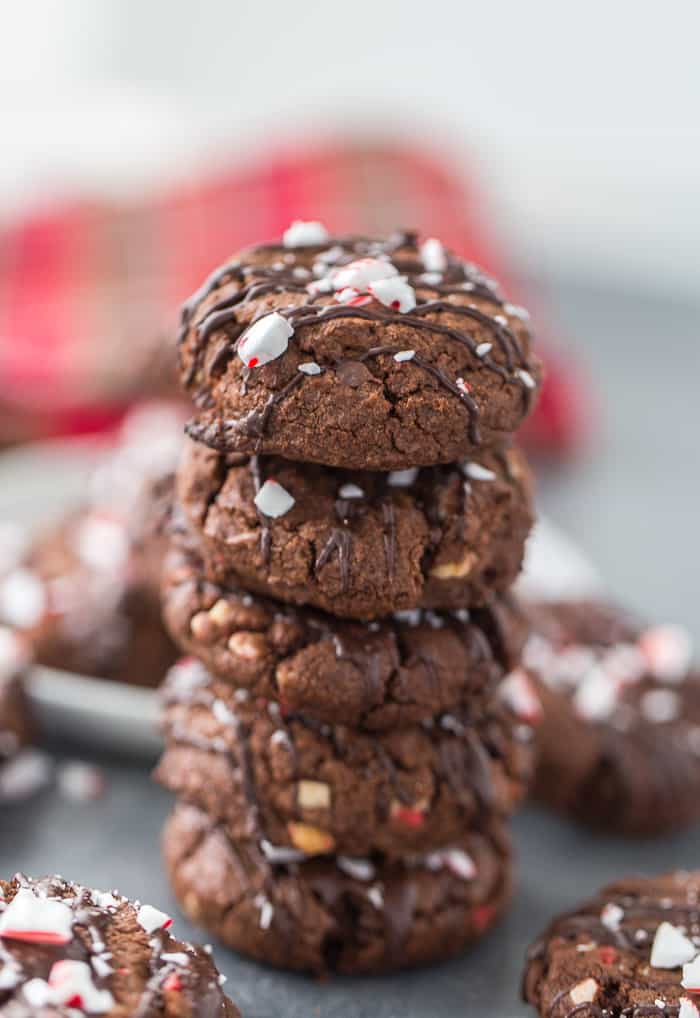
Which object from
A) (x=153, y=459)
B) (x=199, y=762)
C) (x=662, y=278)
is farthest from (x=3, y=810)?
(x=662, y=278)

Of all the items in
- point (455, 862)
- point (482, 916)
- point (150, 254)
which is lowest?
point (482, 916)

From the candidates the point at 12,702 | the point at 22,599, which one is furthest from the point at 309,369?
the point at 22,599

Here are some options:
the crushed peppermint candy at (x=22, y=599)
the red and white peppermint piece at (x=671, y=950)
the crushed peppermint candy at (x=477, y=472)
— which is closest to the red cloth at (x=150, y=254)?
the crushed peppermint candy at (x=22, y=599)

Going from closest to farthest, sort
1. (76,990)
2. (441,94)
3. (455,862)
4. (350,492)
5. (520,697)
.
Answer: (76,990), (350,492), (455,862), (520,697), (441,94)

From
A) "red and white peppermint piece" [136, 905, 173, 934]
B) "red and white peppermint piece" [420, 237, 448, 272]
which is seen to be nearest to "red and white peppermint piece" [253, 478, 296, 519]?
"red and white peppermint piece" [420, 237, 448, 272]

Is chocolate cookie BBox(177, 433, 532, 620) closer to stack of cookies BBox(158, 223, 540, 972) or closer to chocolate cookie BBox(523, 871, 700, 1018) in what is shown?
stack of cookies BBox(158, 223, 540, 972)

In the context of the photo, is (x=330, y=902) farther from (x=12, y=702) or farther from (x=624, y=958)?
(x=12, y=702)
